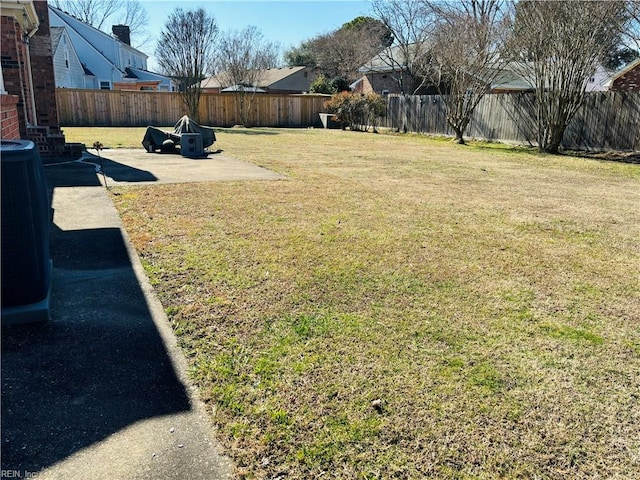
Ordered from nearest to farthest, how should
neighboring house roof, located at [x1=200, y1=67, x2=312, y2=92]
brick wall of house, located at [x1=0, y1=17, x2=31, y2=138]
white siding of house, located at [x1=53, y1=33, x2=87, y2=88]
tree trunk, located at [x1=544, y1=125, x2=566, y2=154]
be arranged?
1. brick wall of house, located at [x1=0, y1=17, x2=31, y2=138]
2. tree trunk, located at [x1=544, y1=125, x2=566, y2=154]
3. white siding of house, located at [x1=53, y1=33, x2=87, y2=88]
4. neighboring house roof, located at [x1=200, y1=67, x2=312, y2=92]

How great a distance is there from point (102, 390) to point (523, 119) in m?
18.3

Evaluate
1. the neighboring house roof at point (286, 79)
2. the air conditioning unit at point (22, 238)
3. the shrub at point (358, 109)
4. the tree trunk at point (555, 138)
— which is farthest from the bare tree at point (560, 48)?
the neighboring house roof at point (286, 79)

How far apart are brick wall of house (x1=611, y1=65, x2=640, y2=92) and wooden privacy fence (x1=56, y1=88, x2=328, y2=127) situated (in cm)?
1634

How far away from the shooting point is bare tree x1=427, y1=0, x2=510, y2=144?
17188mm

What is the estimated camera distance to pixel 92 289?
151 inches

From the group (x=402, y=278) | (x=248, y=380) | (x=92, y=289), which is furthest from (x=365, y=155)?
(x=248, y=380)

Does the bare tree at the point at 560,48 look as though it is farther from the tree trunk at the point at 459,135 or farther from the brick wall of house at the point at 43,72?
the brick wall of house at the point at 43,72

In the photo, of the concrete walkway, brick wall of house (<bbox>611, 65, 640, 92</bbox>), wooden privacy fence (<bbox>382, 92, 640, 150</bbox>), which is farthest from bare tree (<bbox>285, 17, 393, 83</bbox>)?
the concrete walkway

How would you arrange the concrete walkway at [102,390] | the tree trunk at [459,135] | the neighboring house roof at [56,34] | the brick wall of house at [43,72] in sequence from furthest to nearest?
the neighboring house roof at [56,34] < the tree trunk at [459,135] < the brick wall of house at [43,72] < the concrete walkway at [102,390]

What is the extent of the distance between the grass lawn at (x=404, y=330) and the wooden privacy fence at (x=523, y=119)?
9256 mm

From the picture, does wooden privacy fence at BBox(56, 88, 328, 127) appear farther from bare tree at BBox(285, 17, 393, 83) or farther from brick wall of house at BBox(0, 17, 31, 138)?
brick wall of house at BBox(0, 17, 31, 138)

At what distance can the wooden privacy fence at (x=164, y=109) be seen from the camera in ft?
79.4

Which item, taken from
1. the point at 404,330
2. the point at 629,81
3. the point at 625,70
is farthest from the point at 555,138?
the point at 404,330

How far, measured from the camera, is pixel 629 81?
23797 mm
